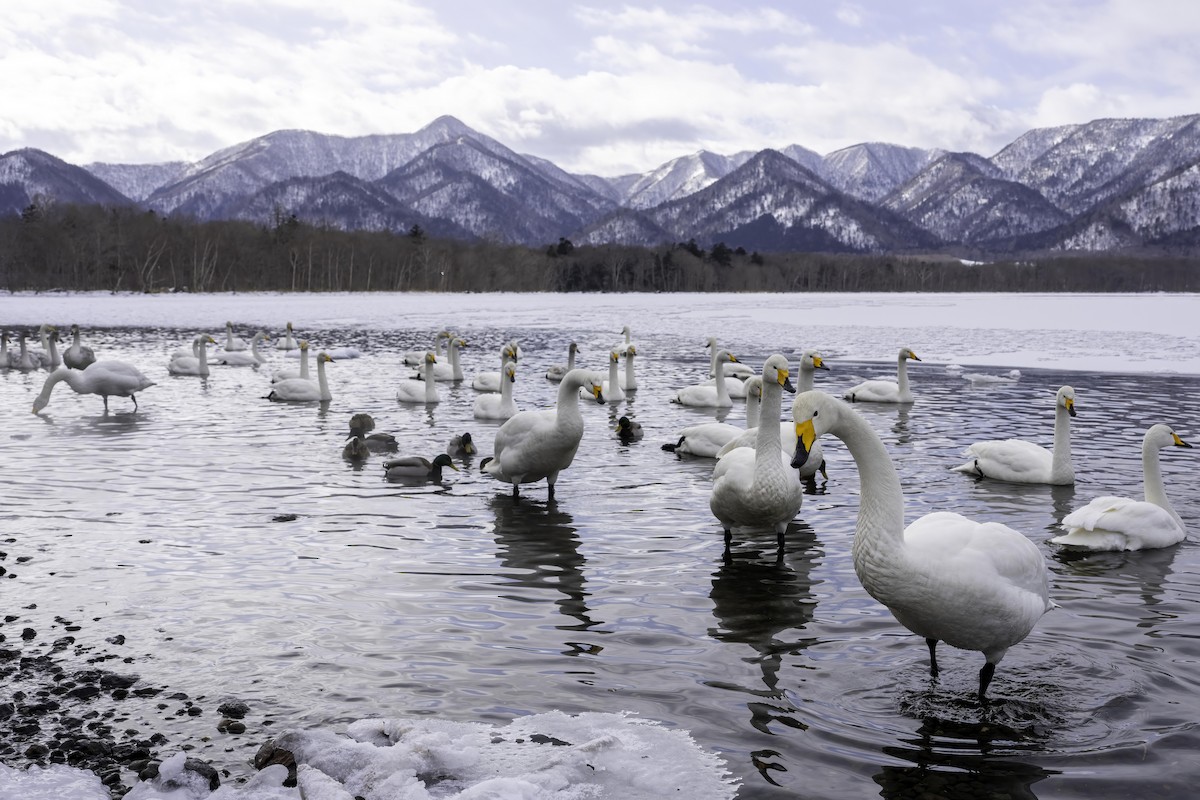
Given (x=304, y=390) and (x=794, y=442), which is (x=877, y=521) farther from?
(x=304, y=390)

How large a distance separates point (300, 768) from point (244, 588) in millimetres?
3349

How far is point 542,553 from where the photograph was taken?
354 inches

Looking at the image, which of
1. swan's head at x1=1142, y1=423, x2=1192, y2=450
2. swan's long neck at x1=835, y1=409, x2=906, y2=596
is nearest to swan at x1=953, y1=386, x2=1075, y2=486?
swan's head at x1=1142, y1=423, x2=1192, y2=450

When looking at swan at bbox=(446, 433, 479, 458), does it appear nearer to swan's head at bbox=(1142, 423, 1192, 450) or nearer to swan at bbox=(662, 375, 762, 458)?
swan at bbox=(662, 375, 762, 458)

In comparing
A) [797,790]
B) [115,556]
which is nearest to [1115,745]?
[797,790]

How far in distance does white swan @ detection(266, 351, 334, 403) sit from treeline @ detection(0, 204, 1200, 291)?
90.0 metres

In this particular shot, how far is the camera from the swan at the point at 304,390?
782 inches

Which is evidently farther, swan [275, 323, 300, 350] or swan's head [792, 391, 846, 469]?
swan [275, 323, 300, 350]

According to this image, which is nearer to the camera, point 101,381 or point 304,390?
point 101,381

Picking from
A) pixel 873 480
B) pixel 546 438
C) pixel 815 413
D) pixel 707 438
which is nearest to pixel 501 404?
pixel 707 438

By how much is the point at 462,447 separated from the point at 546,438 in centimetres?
342

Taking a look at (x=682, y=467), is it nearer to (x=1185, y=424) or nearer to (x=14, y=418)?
(x=1185, y=424)

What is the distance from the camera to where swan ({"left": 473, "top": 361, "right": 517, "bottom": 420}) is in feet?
55.4

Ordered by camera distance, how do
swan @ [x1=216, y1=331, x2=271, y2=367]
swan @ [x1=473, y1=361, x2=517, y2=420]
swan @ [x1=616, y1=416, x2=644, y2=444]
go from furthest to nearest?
1. swan @ [x1=216, y1=331, x2=271, y2=367]
2. swan @ [x1=473, y1=361, x2=517, y2=420]
3. swan @ [x1=616, y1=416, x2=644, y2=444]
